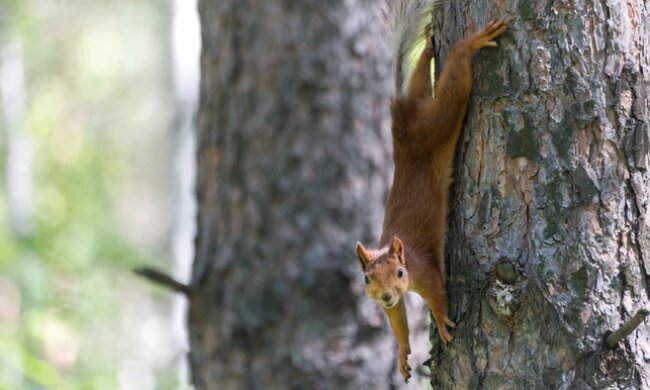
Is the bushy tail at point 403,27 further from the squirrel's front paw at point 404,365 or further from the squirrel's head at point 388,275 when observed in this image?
the squirrel's front paw at point 404,365

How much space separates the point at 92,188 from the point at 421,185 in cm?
1110

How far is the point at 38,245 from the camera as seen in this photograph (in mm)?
5824

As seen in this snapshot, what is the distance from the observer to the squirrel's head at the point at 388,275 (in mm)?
2059

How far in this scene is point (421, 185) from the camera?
208 cm

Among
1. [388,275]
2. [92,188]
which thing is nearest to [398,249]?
[388,275]

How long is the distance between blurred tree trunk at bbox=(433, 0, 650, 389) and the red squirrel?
9 cm

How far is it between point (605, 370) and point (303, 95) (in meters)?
2.25

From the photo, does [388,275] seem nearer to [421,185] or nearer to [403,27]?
[421,185]

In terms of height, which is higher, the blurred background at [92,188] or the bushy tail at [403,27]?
the bushy tail at [403,27]

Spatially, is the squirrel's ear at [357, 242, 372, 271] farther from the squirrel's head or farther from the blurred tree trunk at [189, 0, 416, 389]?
the blurred tree trunk at [189, 0, 416, 389]

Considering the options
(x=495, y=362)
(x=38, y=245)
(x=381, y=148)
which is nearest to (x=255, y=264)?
(x=381, y=148)

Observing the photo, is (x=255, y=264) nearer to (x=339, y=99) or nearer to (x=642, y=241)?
(x=339, y=99)

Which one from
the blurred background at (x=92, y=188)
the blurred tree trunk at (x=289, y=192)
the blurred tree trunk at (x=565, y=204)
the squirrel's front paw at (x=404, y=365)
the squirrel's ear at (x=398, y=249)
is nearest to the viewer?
the blurred tree trunk at (x=565, y=204)

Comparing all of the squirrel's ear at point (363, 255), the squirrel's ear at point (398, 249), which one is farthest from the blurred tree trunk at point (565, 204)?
the squirrel's ear at point (363, 255)
